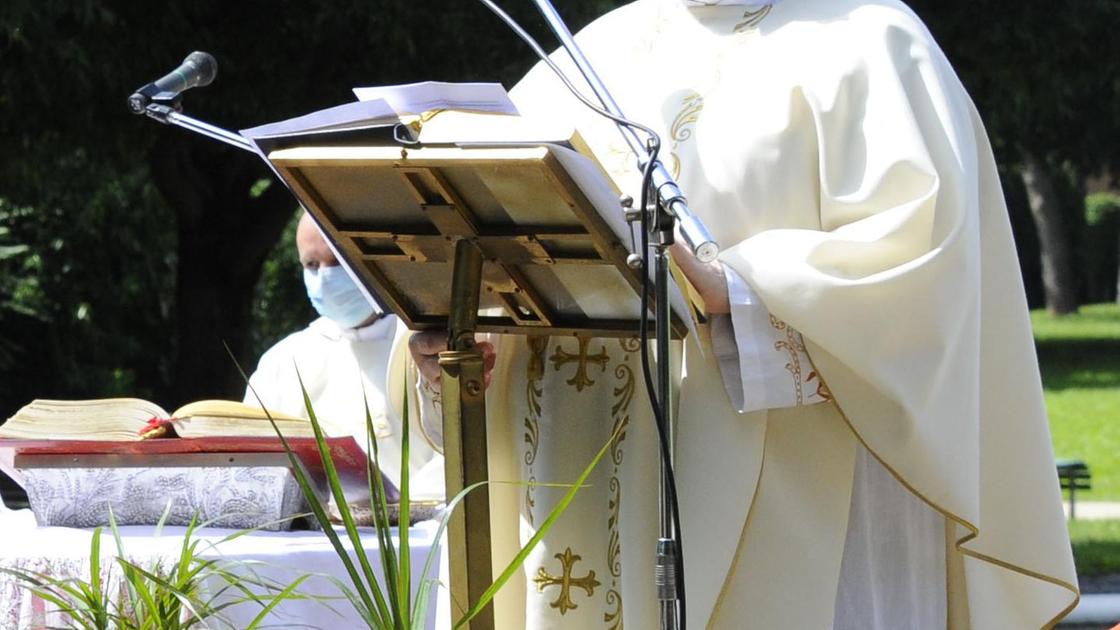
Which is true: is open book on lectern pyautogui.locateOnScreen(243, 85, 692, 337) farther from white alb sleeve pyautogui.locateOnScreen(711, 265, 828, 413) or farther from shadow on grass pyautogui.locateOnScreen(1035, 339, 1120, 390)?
shadow on grass pyautogui.locateOnScreen(1035, 339, 1120, 390)

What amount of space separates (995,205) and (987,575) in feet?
2.04

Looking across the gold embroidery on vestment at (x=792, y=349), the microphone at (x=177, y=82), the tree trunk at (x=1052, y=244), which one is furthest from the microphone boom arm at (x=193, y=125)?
the tree trunk at (x=1052, y=244)

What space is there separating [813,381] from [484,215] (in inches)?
24.4

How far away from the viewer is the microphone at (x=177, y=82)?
9.30 ft

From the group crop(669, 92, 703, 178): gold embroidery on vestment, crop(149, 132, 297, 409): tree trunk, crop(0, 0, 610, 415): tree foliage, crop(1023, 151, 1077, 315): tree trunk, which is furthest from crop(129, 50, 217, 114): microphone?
crop(1023, 151, 1077, 315): tree trunk

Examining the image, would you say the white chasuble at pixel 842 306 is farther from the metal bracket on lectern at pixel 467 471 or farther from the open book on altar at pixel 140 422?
the open book on altar at pixel 140 422

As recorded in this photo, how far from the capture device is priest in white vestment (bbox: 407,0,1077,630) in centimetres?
256

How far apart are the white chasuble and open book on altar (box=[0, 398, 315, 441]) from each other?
61 centimetres

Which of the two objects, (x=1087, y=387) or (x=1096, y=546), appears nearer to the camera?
(x=1096, y=546)

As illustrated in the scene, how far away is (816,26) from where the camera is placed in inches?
111

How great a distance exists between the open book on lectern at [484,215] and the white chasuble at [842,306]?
30cm

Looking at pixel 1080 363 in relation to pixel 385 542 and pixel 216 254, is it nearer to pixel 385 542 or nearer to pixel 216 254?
pixel 216 254

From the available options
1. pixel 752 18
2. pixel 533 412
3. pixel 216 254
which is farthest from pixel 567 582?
pixel 216 254

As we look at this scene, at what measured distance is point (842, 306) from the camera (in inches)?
100
